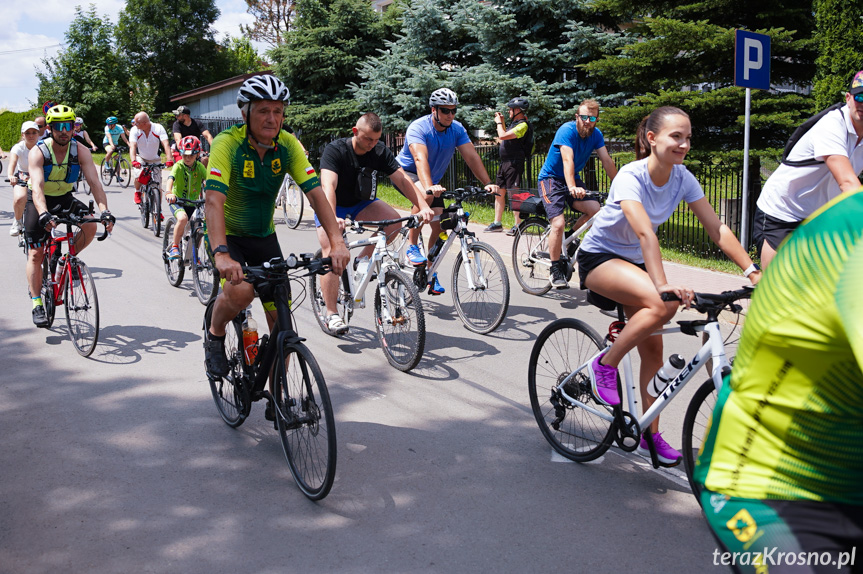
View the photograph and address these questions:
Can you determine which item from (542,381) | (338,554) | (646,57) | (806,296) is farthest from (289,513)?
(646,57)

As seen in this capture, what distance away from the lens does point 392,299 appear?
6641mm

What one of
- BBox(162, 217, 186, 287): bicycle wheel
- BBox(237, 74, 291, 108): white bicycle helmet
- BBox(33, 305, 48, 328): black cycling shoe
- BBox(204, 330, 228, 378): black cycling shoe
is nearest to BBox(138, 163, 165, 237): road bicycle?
BBox(162, 217, 186, 287): bicycle wheel

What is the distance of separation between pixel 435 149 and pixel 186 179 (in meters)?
3.62

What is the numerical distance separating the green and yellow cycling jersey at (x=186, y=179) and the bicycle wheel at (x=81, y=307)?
2.80 meters

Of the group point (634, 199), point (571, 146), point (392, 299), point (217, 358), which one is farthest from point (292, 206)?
point (634, 199)

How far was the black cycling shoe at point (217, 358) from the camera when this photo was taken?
5.09 m

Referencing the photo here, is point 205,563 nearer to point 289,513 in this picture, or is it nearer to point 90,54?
point 289,513

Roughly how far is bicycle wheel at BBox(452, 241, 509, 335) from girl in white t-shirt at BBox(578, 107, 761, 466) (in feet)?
9.09

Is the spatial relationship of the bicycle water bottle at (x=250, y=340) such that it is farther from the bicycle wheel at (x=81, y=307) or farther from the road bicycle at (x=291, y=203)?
the road bicycle at (x=291, y=203)

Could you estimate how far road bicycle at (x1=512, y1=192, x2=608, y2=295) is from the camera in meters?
8.96

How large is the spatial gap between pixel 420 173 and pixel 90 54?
4981 cm

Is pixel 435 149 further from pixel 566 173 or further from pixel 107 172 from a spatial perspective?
pixel 107 172

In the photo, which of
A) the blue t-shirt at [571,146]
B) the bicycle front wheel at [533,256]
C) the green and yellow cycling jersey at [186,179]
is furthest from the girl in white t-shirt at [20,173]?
the blue t-shirt at [571,146]

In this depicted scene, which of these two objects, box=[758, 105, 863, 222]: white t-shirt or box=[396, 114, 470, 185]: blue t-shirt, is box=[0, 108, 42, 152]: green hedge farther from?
box=[758, 105, 863, 222]: white t-shirt
